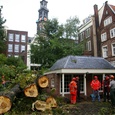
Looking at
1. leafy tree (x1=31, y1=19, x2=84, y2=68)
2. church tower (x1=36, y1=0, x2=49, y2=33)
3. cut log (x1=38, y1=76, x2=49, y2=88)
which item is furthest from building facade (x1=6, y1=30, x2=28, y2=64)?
cut log (x1=38, y1=76, x2=49, y2=88)

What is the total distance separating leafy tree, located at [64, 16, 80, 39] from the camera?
34094 mm

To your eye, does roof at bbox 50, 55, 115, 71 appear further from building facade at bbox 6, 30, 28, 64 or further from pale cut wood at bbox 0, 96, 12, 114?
building facade at bbox 6, 30, 28, 64

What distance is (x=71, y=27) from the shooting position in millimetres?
34344

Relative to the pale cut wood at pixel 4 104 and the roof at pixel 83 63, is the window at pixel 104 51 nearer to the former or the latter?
the roof at pixel 83 63

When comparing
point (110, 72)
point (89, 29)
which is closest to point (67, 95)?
point (110, 72)

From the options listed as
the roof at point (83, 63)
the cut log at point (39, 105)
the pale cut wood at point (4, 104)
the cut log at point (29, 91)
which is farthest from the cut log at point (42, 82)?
the roof at point (83, 63)

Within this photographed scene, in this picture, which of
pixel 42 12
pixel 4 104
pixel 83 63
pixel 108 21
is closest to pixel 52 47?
pixel 108 21

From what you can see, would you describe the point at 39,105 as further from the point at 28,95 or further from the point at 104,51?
the point at 104,51

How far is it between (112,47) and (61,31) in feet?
30.0

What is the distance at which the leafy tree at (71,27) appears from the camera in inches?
1342

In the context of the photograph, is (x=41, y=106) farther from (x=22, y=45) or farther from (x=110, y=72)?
(x=22, y=45)

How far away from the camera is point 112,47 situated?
28906 mm

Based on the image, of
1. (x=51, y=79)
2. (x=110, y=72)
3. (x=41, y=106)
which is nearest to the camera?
(x=41, y=106)

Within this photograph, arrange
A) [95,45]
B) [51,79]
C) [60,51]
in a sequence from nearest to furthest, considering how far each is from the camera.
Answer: [51,79]
[60,51]
[95,45]
